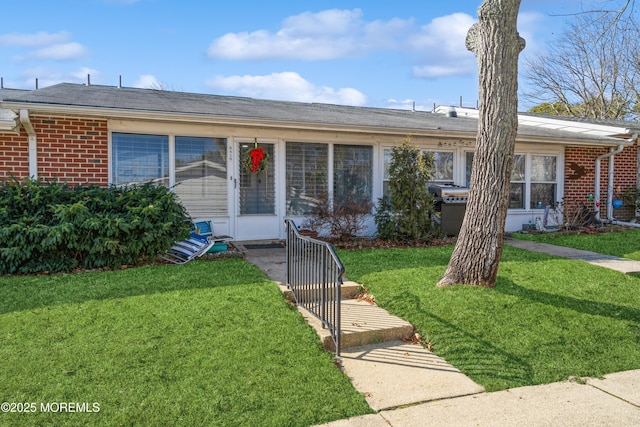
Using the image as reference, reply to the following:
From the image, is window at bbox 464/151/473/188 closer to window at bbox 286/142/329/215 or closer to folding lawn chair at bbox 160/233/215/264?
window at bbox 286/142/329/215

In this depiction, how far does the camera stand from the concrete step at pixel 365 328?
3.99m

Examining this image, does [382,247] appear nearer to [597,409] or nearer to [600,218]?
[597,409]

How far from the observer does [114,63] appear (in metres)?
19.6

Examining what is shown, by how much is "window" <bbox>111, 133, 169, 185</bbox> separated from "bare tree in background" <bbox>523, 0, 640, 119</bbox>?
2163 cm

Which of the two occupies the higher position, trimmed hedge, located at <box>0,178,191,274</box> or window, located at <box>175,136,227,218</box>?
window, located at <box>175,136,227,218</box>

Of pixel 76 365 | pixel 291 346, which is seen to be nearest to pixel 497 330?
pixel 291 346

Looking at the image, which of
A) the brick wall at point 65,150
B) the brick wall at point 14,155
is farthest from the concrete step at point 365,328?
the brick wall at point 14,155

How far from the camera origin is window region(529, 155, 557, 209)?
11.4 meters

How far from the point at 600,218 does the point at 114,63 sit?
1875cm

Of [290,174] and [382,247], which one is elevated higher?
[290,174]

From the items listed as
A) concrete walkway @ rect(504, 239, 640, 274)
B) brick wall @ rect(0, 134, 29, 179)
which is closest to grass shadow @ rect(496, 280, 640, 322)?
concrete walkway @ rect(504, 239, 640, 274)

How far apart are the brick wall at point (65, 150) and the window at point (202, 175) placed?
1262 millimetres

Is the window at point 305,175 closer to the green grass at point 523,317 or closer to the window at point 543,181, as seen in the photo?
the green grass at point 523,317

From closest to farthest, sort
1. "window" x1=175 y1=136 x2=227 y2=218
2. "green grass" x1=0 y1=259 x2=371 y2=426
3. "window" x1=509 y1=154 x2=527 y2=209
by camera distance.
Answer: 1. "green grass" x1=0 y1=259 x2=371 y2=426
2. "window" x1=175 y1=136 x2=227 y2=218
3. "window" x1=509 y1=154 x2=527 y2=209
